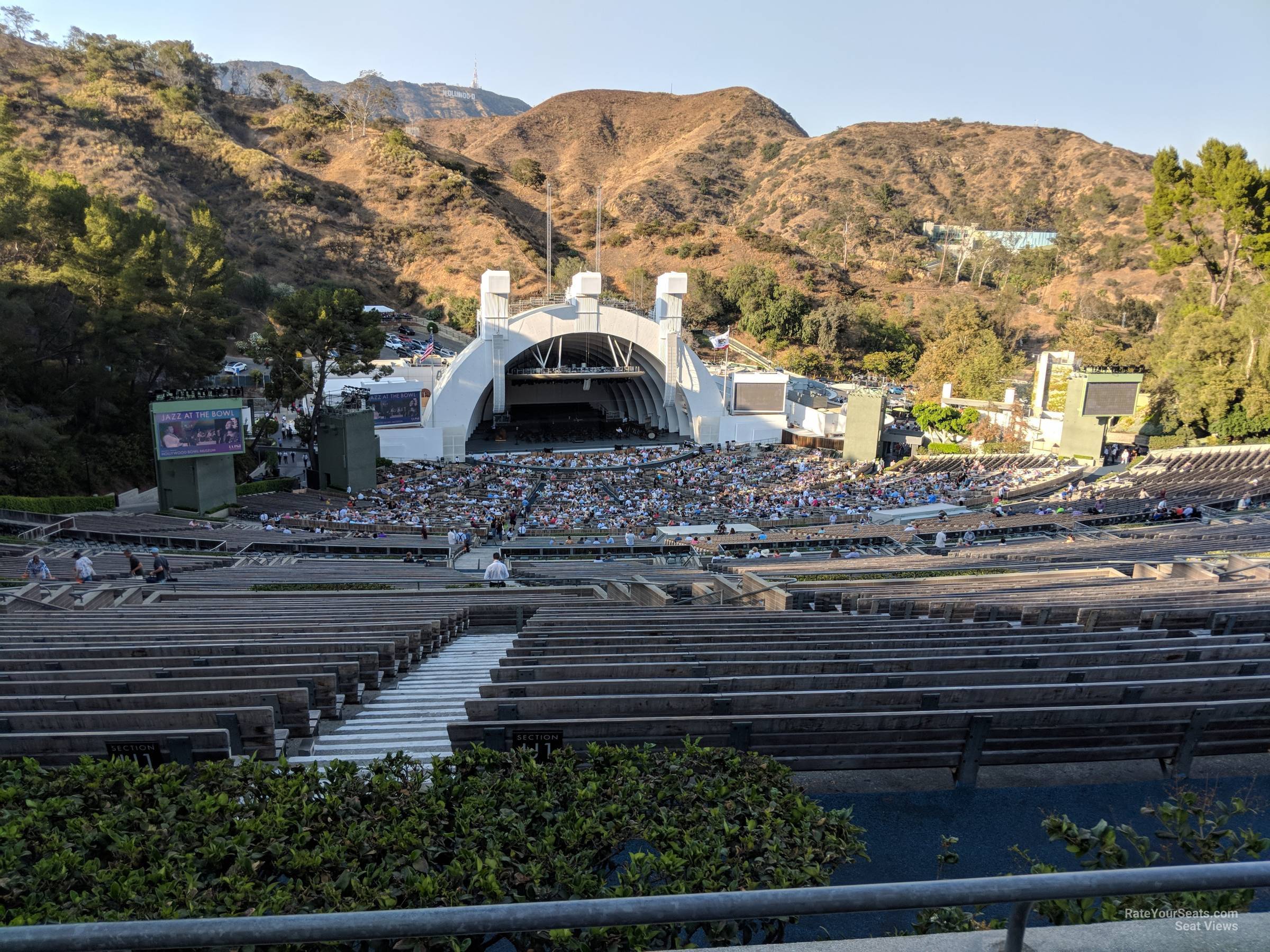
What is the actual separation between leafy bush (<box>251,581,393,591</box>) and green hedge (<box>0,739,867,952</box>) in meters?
10.4

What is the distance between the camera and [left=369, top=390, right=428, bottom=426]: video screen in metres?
35.7

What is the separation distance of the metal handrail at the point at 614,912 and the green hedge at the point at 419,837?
3.19 ft

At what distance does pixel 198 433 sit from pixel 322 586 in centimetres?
1271

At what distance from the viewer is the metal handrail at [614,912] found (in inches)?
59.1

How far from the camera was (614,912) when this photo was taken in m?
1.60

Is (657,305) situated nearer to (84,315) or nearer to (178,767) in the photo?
(84,315)

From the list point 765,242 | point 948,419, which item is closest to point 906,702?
point 948,419

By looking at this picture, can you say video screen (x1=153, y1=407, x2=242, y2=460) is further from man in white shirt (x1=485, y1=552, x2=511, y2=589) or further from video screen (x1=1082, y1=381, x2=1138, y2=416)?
video screen (x1=1082, y1=381, x2=1138, y2=416)

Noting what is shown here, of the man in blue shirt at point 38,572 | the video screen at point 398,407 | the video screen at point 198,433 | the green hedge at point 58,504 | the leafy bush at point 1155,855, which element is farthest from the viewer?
the video screen at point 398,407

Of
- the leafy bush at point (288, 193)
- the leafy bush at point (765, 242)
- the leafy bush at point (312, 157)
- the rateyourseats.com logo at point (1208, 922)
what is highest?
the leafy bush at point (312, 157)

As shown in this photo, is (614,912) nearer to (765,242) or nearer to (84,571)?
(84,571)

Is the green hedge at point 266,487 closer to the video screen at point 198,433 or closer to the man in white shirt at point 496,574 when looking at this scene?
the video screen at point 198,433

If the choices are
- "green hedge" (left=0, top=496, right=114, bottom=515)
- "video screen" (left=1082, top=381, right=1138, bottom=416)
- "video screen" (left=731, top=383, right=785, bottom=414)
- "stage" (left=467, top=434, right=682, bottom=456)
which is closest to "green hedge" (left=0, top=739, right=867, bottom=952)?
"green hedge" (left=0, top=496, right=114, bottom=515)

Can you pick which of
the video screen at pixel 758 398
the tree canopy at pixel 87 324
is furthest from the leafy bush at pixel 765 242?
the tree canopy at pixel 87 324
